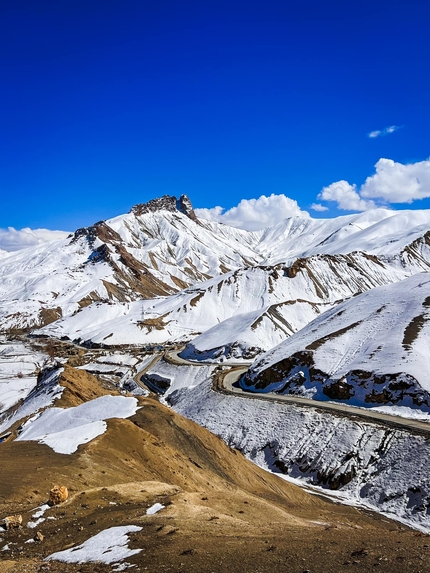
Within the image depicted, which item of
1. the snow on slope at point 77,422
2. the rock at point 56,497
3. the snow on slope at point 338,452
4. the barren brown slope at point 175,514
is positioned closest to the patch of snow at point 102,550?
the barren brown slope at point 175,514

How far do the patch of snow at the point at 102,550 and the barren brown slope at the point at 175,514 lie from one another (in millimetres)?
433

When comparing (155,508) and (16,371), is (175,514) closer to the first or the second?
(155,508)

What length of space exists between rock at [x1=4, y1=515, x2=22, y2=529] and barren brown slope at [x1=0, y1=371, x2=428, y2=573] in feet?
1.18

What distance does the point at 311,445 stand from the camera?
51000 mm

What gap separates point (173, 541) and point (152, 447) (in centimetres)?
1771

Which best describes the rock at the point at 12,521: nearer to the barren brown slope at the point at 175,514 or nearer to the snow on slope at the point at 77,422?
the barren brown slope at the point at 175,514

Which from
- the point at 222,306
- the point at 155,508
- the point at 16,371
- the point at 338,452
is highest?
the point at 222,306

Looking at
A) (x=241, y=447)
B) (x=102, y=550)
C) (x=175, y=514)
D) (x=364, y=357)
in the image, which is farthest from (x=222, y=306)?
(x=102, y=550)

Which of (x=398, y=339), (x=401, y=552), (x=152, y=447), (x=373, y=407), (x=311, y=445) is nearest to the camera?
(x=401, y=552)

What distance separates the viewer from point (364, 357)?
66.1 m

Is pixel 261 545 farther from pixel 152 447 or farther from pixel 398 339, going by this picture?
pixel 398 339

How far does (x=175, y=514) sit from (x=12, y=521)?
648cm

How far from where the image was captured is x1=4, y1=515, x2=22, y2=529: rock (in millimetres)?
15719

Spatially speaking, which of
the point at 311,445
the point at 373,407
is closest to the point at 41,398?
the point at 311,445
